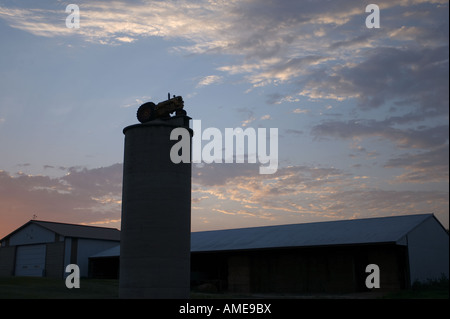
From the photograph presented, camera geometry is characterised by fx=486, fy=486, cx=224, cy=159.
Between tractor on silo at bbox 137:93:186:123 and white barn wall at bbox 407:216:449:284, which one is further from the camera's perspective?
white barn wall at bbox 407:216:449:284

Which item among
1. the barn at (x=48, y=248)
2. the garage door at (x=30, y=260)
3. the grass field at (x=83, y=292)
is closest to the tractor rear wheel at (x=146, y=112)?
the grass field at (x=83, y=292)

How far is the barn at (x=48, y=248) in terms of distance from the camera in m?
50.3

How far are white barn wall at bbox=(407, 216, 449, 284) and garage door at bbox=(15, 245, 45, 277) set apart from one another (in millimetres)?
36763

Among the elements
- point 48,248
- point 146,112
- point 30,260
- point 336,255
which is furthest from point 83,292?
point 30,260

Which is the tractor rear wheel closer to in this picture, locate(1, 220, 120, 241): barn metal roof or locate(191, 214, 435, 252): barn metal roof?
locate(191, 214, 435, 252): barn metal roof

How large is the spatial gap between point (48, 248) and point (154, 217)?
33.3 meters

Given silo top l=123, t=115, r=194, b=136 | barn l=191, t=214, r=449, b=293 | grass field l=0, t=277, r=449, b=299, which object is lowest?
grass field l=0, t=277, r=449, b=299

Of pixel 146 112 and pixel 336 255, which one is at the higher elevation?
pixel 146 112

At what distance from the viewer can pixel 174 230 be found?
2275cm

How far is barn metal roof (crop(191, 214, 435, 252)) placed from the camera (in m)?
33.4

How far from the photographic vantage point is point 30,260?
2079 inches

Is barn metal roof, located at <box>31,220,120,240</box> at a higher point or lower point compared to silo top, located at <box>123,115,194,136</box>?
lower

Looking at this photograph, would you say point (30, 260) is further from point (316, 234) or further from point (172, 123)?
point (172, 123)

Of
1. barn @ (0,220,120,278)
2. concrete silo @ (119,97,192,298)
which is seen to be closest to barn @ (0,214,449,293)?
barn @ (0,220,120,278)
